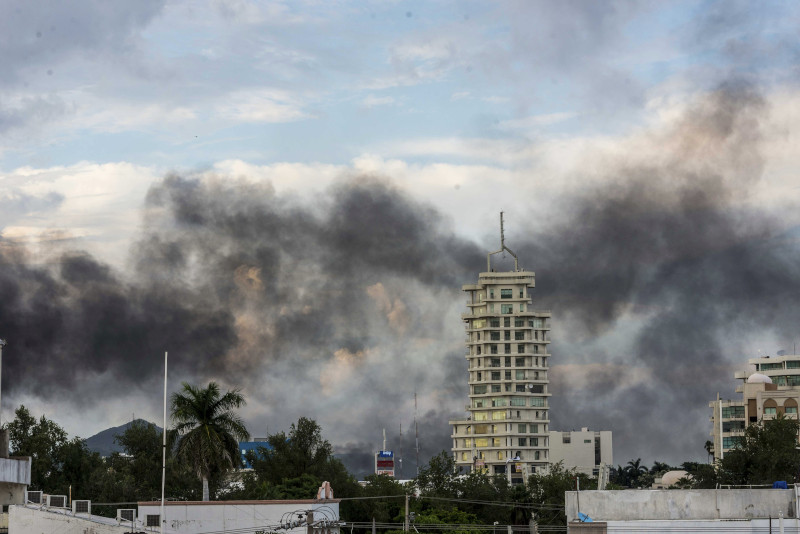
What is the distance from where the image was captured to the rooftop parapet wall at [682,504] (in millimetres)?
55688

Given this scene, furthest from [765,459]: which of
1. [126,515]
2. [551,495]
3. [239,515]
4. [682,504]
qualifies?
[126,515]

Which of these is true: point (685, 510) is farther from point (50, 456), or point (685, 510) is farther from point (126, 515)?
point (50, 456)

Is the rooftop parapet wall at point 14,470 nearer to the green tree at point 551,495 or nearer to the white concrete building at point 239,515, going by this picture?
the white concrete building at point 239,515

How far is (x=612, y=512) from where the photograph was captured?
57781 millimetres

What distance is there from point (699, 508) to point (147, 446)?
288ft

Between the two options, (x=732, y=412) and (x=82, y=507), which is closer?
(x=82, y=507)

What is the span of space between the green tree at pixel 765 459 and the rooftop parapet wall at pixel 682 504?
5853 cm

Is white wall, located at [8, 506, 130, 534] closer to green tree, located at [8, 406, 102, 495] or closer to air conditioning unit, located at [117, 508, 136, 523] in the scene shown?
air conditioning unit, located at [117, 508, 136, 523]

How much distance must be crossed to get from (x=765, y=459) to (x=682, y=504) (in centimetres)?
6272

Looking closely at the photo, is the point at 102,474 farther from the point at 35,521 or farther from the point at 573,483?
the point at 573,483

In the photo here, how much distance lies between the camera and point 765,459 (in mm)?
114688

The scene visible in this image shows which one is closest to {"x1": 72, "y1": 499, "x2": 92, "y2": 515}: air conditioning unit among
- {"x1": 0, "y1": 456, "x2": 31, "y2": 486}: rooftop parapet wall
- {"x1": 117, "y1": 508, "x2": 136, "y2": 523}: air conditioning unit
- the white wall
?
{"x1": 117, "y1": 508, "x2": 136, "y2": 523}: air conditioning unit

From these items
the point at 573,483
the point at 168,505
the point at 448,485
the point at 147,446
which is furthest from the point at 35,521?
the point at 573,483

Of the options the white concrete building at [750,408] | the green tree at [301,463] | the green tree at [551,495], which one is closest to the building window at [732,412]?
the white concrete building at [750,408]
